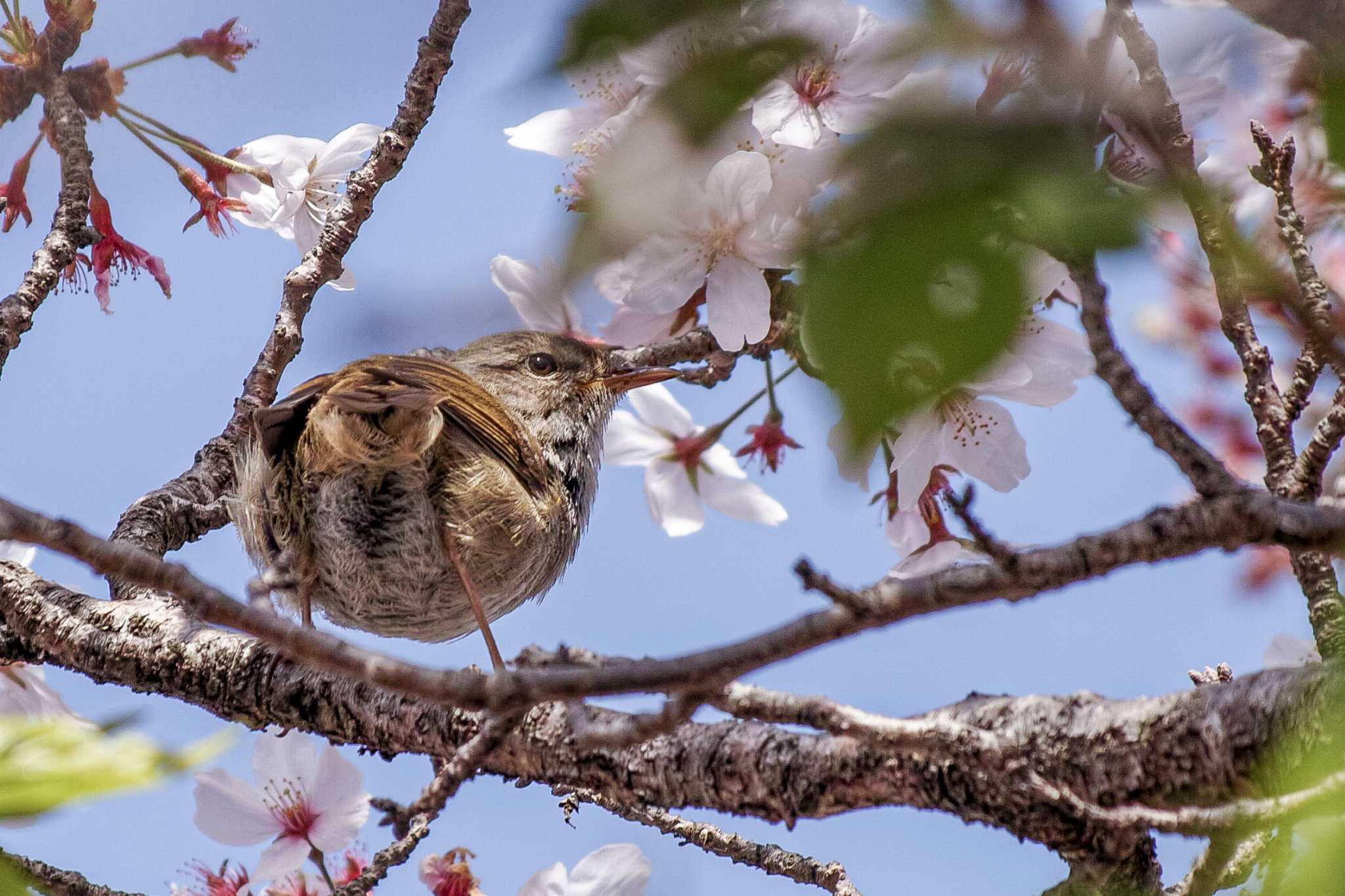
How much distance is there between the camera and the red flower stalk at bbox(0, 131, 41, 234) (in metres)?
3.22

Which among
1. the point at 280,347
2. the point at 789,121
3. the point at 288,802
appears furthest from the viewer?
the point at 280,347

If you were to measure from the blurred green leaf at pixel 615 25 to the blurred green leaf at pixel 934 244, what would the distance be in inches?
4.1

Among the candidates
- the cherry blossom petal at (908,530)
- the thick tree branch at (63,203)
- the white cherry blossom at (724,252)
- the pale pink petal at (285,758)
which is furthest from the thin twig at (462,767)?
the thick tree branch at (63,203)

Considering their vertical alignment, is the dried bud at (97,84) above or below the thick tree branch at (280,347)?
above

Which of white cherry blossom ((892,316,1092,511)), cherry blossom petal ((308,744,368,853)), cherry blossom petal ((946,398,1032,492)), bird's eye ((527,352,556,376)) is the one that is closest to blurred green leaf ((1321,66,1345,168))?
white cherry blossom ((892,316,1092,511))

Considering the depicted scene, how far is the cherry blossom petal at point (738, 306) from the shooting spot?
196 centimetres

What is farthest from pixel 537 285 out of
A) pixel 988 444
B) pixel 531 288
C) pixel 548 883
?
pixel 548 883

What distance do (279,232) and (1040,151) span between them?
10.8 feet

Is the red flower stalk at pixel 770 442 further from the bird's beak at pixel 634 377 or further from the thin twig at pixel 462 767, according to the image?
the thin twig at pixel 462 767

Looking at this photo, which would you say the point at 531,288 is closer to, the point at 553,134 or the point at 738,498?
the point at 553,134

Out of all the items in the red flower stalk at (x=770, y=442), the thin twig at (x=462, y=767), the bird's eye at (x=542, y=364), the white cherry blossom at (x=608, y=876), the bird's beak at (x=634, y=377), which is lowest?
the thin twig at (x=462, y=767)

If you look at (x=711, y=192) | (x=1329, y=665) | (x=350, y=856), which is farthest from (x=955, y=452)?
(x=711, y=192)

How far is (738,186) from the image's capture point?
79 cm

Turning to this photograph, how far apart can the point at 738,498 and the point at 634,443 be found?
35cm
